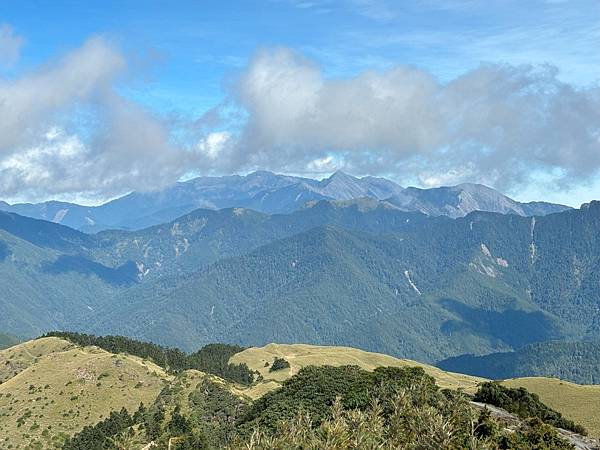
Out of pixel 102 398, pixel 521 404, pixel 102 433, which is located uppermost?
pixel 521 404

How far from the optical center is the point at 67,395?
571ft

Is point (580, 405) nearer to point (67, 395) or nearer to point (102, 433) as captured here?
point (102, 433)

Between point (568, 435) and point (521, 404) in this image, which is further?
point (521, 404)

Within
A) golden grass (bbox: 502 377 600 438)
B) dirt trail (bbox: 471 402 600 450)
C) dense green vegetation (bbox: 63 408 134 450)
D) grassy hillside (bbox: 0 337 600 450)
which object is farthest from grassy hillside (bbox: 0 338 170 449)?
golden grass (bbox: 502 377 600 438)

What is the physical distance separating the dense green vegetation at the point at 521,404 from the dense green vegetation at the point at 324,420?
9463mm

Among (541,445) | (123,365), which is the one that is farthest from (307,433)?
(123,365)

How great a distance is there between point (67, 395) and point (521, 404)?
114 metres

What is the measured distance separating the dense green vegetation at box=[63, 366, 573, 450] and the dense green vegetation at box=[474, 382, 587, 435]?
946cm

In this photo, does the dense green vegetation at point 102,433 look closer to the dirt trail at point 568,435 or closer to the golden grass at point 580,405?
the dirt trail at point 568,435

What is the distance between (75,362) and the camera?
195 metres

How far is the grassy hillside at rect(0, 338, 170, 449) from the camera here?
512 feet

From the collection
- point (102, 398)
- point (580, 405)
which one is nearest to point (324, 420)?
point (102, 398)

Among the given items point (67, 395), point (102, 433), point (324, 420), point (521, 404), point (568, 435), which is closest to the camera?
point (324, 420)

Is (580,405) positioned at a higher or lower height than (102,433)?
lower
